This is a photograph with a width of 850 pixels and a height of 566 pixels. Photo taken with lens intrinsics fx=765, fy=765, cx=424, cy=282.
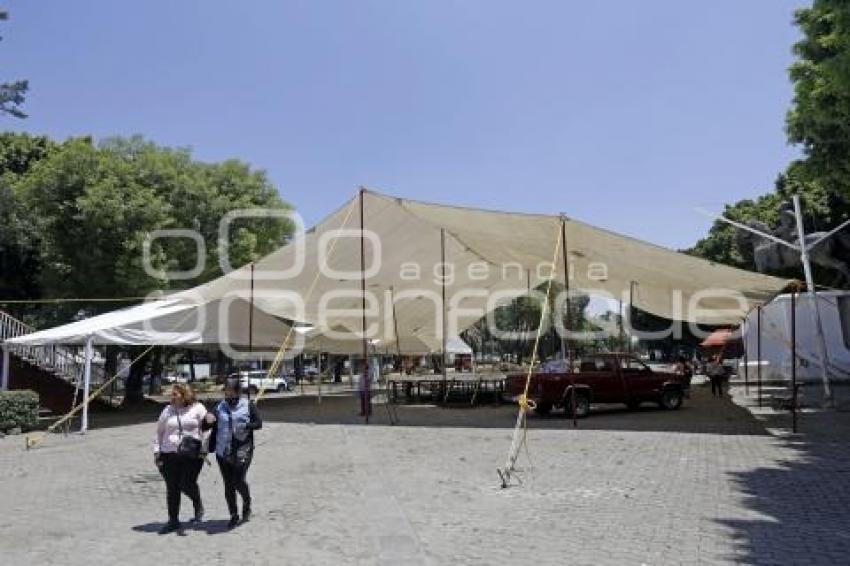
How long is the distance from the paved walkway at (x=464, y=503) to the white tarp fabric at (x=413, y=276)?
15.1ft

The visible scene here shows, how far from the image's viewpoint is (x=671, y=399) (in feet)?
67.9

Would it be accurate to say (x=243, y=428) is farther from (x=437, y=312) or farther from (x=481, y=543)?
(x=437, y=312)

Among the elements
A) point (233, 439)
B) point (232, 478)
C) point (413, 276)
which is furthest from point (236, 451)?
point (413, 276)

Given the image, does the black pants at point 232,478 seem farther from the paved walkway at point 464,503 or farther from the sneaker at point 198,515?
the sneaker at point 198,515

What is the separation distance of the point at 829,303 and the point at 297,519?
963 inches

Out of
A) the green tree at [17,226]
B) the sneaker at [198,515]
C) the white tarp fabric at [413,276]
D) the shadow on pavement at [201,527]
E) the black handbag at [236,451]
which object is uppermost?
the green tree at [17,226]

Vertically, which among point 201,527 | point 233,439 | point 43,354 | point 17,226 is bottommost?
point 201,527

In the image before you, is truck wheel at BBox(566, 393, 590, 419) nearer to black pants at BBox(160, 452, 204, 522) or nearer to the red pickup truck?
the red pickup truck

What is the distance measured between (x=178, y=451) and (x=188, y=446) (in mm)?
107

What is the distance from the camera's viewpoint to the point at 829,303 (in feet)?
88.0

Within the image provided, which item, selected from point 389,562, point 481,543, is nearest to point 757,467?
point 481,543

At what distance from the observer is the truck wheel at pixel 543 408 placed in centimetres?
1844

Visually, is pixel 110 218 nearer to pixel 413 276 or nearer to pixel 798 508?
pixel 413 276

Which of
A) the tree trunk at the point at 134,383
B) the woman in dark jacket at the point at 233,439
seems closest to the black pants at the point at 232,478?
the woman in dark jacket at the point at 233,439
